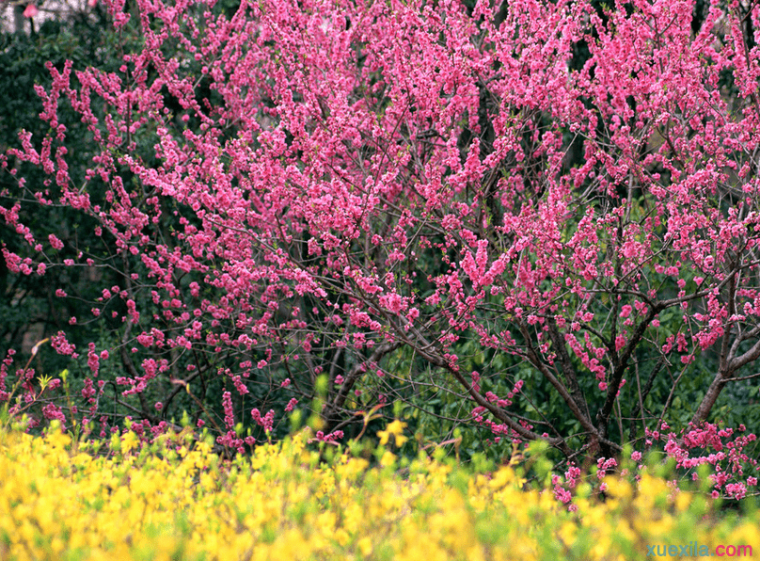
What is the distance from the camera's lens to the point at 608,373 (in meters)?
6.19

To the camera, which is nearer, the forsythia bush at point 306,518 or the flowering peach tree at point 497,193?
the forsythia bush at point 306,518

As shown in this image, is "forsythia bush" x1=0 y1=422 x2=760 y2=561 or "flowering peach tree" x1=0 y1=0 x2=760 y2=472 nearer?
"forsythia bush" x1=0 y1=422 x2=760 y2=561

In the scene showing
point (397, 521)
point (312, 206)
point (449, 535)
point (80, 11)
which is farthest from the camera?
point (80, 11)

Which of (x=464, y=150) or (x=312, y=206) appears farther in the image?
(x=464, y=150)

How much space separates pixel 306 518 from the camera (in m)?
2.26

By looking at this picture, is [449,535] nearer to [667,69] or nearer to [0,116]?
[667,69]

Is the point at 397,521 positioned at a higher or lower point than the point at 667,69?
lower

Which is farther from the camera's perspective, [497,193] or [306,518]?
[497,193]

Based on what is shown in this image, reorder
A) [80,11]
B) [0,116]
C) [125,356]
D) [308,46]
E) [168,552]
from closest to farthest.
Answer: [168,552] < [308,46] < [125,356] < [0,116] < [80,11]

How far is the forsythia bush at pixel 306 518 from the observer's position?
82.8 inches

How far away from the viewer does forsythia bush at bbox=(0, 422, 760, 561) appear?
6.90ft

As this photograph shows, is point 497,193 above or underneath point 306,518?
above

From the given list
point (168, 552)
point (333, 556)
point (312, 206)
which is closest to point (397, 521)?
point (333, 556)

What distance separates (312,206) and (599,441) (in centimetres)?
237
